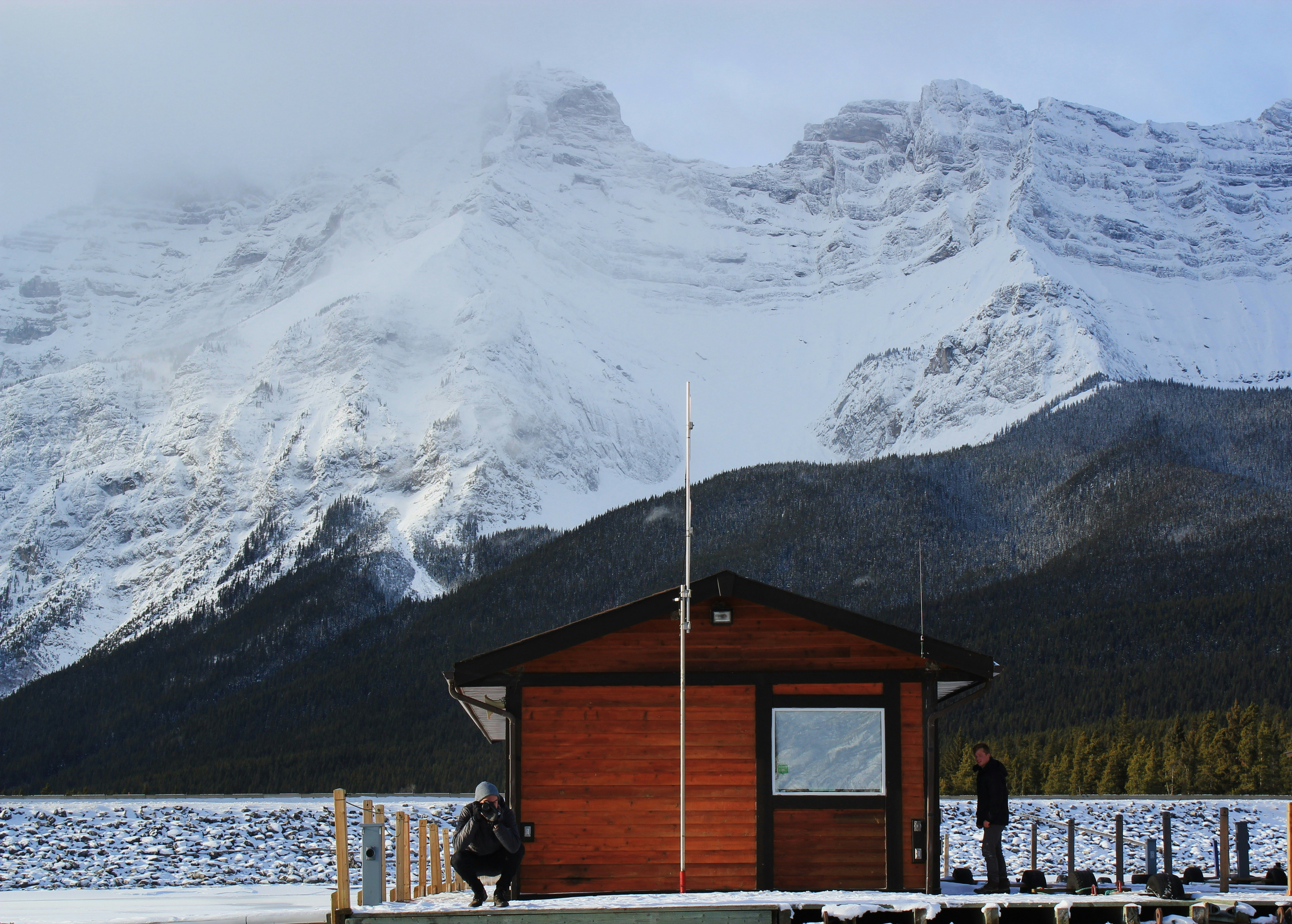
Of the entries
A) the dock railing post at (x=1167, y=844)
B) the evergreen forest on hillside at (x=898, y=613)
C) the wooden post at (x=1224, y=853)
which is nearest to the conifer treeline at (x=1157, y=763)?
the evergreen forest on hillside at (x=898, y=613)

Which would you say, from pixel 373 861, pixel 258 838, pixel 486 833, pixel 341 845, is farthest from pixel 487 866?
pixel 258 838

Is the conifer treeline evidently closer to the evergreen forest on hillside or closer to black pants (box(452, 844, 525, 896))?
the evergreen forest on hillside

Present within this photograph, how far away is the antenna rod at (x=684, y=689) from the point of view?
18.3 m

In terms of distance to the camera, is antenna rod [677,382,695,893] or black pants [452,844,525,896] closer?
black pants [452,844,525,896]

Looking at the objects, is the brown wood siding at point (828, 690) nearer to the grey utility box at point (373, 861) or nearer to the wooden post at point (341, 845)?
the grey utility box at point (373, 861)

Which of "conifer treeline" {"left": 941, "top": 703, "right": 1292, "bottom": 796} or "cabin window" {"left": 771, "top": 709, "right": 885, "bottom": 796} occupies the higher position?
"cabin window" {"left": 771, "top": 709, "right": 885, "bottom": 796}

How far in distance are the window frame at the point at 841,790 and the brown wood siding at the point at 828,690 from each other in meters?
0.14

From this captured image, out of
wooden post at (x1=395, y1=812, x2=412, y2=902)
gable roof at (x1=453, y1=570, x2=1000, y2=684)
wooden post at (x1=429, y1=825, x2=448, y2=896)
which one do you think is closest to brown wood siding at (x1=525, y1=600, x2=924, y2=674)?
gable roof at (x1=453, y1=570, x2=1000, y2=684)

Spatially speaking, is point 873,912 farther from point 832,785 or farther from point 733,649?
point 733,649

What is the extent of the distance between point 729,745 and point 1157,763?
149 feet

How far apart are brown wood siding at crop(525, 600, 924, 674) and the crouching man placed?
3046 mm

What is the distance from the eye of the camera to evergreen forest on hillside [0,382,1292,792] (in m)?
83.1

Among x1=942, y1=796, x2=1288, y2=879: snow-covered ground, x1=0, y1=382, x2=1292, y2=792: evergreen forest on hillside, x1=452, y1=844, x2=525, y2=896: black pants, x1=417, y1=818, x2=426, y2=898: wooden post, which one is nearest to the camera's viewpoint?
x1=452, y1=844, x2=525, y2=896: black pants

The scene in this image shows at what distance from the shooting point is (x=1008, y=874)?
31.5 metres
